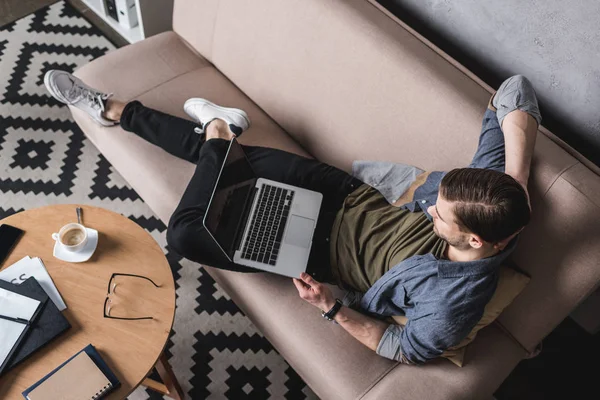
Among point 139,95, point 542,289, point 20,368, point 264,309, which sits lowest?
point 20,368

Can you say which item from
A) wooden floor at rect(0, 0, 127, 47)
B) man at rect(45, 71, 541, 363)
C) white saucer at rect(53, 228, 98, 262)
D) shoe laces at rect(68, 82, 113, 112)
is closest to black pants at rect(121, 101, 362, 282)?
man at rect(45, 71, 541, 363)

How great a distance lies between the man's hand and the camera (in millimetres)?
1563

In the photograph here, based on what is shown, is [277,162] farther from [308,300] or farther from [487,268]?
[487,268]

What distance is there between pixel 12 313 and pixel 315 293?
83 cm

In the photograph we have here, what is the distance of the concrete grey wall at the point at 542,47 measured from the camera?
61.7 inches

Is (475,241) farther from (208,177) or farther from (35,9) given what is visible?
(35,9)

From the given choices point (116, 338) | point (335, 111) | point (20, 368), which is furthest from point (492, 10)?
point (20, 368)

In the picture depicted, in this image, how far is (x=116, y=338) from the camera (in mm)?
1497

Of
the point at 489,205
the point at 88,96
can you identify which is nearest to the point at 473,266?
the point at 489,205

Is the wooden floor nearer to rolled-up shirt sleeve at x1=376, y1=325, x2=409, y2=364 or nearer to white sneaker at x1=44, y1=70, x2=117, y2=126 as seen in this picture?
white sneaker at x1=44, y1=70, x2=117, y2=126

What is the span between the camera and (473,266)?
1409 millimetres

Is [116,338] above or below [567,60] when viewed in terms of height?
below

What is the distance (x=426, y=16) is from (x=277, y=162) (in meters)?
0.75

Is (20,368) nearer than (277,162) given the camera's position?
Yes
